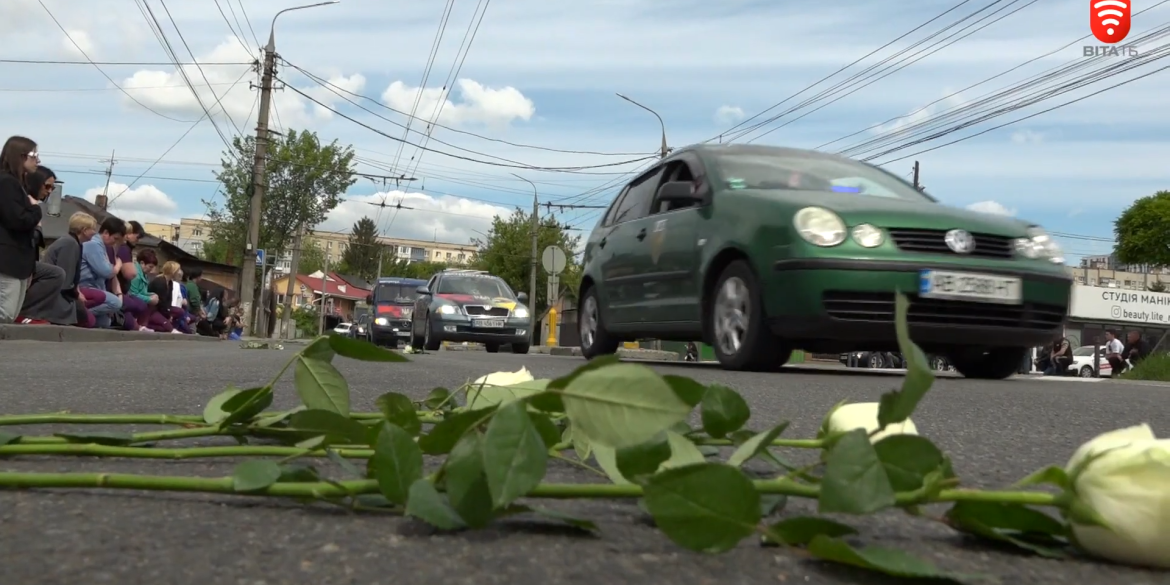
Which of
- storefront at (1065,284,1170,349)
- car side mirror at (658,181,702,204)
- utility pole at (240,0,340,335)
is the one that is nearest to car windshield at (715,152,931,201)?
car side mirror at (658,181,702,204)

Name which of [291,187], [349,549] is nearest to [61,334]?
[349,549]

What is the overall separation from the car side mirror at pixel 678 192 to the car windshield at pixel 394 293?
2180 cm

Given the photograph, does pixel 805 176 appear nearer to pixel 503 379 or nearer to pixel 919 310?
pixel 919 310

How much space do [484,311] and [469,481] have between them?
1785 cm

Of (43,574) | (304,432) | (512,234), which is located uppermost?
(512,234)

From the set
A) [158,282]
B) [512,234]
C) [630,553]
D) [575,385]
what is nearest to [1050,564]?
[630,553]

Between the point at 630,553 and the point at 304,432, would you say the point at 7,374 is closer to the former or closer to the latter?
the point at 304,432

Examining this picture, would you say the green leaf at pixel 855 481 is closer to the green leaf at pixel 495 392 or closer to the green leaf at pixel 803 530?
the green leaf at pixel 803 530

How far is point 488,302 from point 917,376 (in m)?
18.2

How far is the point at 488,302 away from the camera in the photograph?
19.0 meters

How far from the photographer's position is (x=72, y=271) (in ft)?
33.7

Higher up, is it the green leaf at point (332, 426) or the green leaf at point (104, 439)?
the green leaf at point (332, 426)

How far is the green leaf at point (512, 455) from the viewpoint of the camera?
1025 millimetres

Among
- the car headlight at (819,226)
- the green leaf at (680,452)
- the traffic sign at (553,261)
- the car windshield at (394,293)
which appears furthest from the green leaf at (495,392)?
the car windshield at (394,293)
